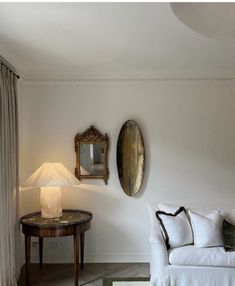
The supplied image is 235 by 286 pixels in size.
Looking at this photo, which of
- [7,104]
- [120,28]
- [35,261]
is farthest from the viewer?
[35,261]

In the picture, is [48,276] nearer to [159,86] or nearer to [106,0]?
[159,86]

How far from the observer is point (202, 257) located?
3.05 m

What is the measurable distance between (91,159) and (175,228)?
1.40 meters

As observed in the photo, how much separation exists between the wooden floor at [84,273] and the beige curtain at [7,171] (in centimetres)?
43

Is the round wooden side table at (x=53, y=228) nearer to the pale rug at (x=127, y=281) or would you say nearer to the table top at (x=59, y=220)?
the table top at (x=59, y=220)

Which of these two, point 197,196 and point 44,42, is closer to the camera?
point 44,42

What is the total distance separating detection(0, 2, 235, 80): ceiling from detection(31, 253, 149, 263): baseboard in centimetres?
228

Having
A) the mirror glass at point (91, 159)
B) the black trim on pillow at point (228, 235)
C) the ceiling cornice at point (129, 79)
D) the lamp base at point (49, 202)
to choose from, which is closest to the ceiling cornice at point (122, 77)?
the ceiling cornice at point (129, 79)

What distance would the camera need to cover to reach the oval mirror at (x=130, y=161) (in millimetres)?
4086

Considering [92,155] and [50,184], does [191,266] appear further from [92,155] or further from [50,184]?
[92,155]

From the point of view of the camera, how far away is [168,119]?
4.11 metres

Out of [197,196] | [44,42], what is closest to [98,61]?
[44,42]

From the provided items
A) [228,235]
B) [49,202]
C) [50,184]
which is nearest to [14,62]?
[50,184]

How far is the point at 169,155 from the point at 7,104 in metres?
2.07
